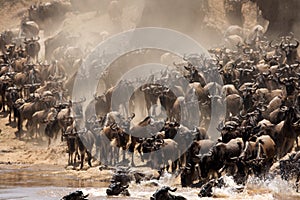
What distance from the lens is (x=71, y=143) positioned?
2442 cm

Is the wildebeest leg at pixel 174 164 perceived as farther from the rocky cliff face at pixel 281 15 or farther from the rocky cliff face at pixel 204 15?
the rocky cliff face at pixel 204 15

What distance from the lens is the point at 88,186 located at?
19891mm

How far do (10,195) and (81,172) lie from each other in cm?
521

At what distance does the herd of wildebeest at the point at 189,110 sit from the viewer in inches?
758

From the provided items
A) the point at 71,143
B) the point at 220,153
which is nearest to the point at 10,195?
the point at 220,153

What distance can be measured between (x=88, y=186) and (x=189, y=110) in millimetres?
7124

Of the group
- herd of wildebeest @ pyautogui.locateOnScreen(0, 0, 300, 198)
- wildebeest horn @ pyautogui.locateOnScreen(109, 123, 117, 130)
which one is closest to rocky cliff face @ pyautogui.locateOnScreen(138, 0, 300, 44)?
herd of wildebeest @ pyautogui.locateOnScreen(0, 0, 300, 198)

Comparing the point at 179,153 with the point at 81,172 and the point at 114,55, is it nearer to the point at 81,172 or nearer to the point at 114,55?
the point at 81,172

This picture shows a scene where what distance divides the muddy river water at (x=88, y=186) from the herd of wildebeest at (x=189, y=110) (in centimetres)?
38

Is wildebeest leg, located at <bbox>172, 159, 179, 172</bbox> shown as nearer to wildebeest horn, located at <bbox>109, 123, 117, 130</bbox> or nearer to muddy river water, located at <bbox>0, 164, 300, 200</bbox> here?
muddy river water, located at <bbox>0, 164, 300, 200</bbox>

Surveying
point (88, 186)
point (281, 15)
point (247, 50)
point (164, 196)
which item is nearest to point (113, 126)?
point (88, 186)

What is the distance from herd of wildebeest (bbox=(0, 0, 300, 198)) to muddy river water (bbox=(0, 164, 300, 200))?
14.9 inches

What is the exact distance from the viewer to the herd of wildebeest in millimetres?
19250

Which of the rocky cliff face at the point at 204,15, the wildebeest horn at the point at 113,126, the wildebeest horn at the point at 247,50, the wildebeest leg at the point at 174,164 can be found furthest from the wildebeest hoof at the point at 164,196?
the rocky cliff face at the point at 204,15
